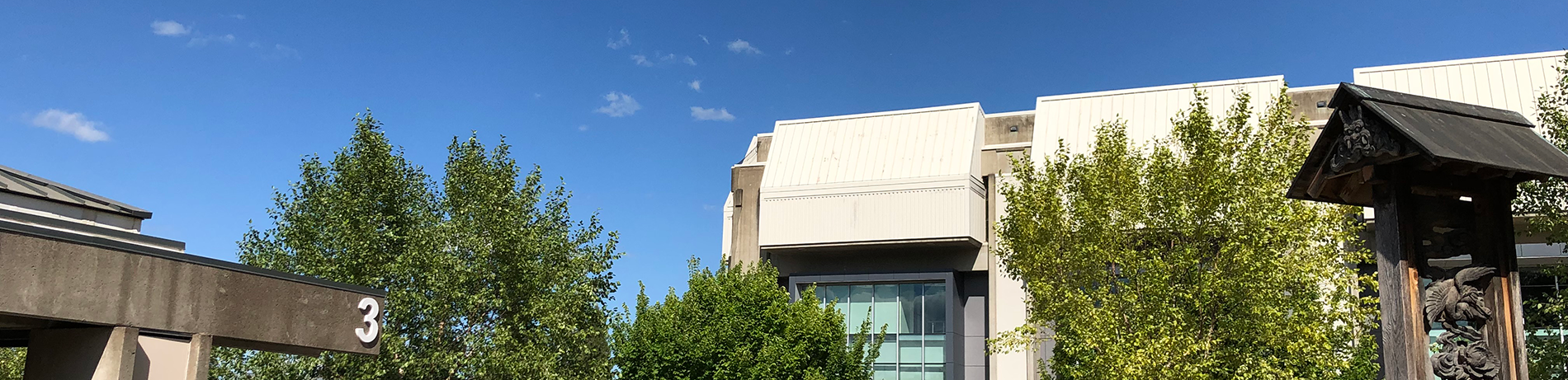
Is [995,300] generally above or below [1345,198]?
above

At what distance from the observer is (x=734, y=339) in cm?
3097

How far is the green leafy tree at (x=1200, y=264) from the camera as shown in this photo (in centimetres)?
1978

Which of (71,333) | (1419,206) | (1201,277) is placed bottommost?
(71,333)

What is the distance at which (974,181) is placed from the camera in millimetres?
38156

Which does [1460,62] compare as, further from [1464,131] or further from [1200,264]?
[1464,131]

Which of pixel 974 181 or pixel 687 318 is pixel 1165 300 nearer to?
pixel 687 318

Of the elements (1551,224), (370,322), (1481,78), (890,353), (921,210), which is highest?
(1481,78)

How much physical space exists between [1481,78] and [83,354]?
34.7 meters

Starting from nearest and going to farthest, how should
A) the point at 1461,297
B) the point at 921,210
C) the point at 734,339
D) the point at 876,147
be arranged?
the point at 1461,297, the point at 734,339, the point at 921,210, the point at 876,147

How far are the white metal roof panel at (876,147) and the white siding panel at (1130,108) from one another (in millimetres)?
2598

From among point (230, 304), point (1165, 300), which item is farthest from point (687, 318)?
point (230, 304)

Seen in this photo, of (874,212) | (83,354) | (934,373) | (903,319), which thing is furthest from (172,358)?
(903,319)

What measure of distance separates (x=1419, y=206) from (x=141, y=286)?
11635 mm

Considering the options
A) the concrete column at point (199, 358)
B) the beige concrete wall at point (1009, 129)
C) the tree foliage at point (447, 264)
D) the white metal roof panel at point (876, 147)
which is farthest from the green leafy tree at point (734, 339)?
the concrete column at point (199, 358)
